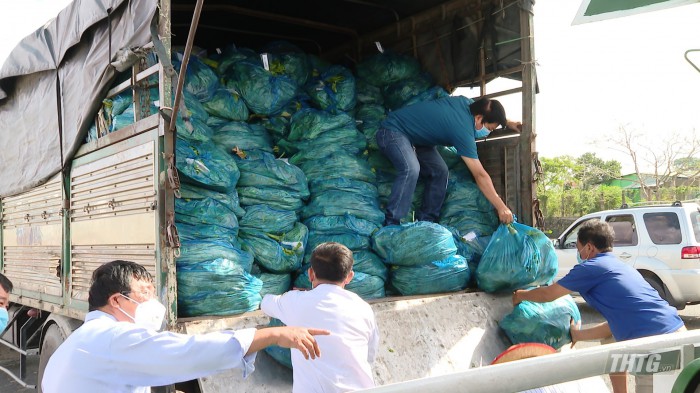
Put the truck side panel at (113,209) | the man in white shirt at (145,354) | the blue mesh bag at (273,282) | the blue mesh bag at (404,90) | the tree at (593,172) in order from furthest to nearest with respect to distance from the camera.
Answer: the tree at (593,172) < the blue mesh bag at (404,90) < the blue mesh bag at (273,282) < the truck side panel at (113,209) < the man in white shirt at (145,354)

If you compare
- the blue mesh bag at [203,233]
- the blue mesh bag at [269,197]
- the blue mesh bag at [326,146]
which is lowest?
the blue mesh bag at [203,233]

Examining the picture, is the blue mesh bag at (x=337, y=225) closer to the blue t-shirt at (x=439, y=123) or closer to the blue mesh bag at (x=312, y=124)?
the blue mesh bag at (x=312, y=124)

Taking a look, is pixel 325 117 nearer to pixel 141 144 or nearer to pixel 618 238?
pixel 141 144

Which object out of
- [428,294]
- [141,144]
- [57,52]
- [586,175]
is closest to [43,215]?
[57,52]

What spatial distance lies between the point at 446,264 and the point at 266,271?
1151 mm

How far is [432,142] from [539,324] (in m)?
1.64

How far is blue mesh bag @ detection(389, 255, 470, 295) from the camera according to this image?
3.81 metres

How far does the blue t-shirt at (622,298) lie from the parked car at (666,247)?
4.80 meters

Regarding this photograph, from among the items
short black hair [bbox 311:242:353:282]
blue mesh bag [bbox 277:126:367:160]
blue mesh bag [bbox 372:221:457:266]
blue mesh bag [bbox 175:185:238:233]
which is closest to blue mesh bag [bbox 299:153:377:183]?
blue mesh bag [bbox 277:126:367:160]

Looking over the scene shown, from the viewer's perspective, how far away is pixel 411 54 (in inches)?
210

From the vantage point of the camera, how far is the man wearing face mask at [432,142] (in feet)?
14.3

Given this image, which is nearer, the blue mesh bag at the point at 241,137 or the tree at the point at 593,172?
the blue mesh bag at the point at 241,137

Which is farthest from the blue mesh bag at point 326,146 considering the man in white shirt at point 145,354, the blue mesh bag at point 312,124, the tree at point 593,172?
the tree at point 593,172

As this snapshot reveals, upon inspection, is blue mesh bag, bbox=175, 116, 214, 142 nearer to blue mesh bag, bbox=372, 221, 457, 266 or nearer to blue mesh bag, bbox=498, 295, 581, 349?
blue mesh bag, bbox=372, 221, 457, 266
